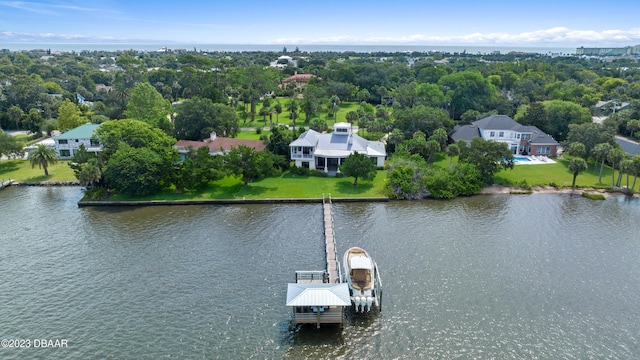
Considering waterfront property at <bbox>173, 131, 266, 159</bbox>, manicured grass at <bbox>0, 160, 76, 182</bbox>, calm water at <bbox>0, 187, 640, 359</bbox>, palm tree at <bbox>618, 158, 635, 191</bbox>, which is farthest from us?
waterfront property at <bbox>173, 131, 266, 159</bbox>

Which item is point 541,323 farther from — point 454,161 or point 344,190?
point 454,161

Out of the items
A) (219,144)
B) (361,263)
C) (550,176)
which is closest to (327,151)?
(219,144)

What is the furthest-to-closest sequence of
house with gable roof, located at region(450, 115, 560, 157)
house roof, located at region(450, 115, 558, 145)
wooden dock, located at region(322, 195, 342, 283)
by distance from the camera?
1. house roof, located at region(450, 115, 558, 145)
2. house with gable roof, located at region(450, 115, 560, 157)
3. wooden dock, located at region(322, 195, 342, 283)

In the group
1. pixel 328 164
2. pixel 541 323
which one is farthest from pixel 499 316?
pixel 328 164

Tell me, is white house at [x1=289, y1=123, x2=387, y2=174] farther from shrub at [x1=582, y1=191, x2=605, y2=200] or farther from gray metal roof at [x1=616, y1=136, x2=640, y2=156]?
gray metal roof at [x1=616, y1=136, x2=640, y2=156]

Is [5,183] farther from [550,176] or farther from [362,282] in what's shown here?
[550,176]

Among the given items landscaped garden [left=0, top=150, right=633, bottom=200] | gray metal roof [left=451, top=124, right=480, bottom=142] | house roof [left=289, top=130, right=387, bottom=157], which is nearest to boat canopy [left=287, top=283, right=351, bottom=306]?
landscaped garden [left=0, top=150, right=633, bottom=200]
